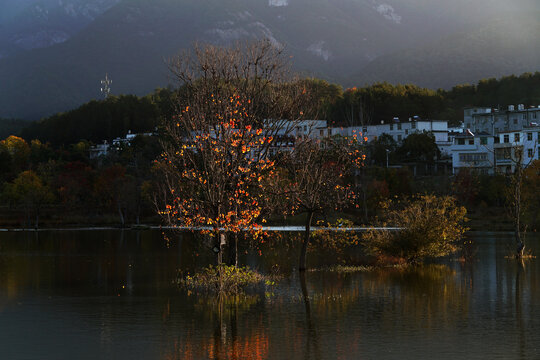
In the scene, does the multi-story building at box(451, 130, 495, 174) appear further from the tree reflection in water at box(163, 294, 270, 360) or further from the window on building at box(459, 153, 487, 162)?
the tree reflection in water at box(163, 294, 270, 360)

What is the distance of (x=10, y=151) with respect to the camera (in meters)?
193

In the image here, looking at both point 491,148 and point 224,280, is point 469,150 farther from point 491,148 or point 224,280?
point 224,280

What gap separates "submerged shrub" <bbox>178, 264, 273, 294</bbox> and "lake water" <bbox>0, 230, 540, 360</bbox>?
1.05 m

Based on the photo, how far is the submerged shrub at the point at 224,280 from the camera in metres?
36.8

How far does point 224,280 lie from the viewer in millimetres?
36625

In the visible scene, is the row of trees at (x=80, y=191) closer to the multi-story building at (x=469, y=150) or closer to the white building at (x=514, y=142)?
the multi-story building at (x=469, y=150)

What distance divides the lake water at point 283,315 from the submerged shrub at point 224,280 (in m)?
1.05

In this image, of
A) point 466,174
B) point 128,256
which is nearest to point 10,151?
point 466,174

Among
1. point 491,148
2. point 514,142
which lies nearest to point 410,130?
point 491,148

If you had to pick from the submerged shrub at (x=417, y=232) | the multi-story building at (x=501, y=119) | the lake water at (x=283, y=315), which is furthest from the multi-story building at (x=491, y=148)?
the lake water at (x=283, y=315)

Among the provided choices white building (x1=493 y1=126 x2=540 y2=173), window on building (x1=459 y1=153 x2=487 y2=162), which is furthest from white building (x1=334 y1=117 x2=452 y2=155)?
white building (x1=493 y1=126 x2=540 y2=173)

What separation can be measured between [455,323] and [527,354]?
561 cm

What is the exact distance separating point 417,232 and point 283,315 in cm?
2118

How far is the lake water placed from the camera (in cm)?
2433
